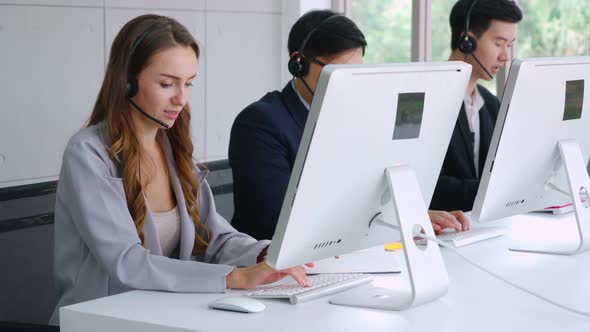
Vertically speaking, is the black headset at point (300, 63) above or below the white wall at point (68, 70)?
above

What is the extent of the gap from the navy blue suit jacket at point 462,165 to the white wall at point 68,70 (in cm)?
113

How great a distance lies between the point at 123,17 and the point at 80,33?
22cm

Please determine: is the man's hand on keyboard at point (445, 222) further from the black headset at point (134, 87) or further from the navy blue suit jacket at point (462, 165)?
the black headset at point (134, 87)

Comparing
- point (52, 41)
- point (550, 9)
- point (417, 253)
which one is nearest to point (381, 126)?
point (417, 253)

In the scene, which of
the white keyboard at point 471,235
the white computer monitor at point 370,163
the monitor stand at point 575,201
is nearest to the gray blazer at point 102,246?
the white computer monitor at point 370,163

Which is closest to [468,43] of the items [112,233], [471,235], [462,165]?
[462,165]

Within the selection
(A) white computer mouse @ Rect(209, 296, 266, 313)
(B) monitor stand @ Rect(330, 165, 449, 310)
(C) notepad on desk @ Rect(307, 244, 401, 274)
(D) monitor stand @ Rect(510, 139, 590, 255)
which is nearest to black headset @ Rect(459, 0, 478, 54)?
(D) monitor stand @ Rect(510, 139, 590, 255)

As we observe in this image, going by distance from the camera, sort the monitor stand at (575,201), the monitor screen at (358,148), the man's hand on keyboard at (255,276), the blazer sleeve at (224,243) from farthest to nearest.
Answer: the monitor stand at (575,201) < the blazer sleeve at (224,243) < the man's hand on keyboard at (255,276) < the monitor screen at (358,148)

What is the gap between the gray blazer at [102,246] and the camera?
201 cm

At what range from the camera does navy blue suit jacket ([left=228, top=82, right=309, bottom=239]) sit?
104 inches

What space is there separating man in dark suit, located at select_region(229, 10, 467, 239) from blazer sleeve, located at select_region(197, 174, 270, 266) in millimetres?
248

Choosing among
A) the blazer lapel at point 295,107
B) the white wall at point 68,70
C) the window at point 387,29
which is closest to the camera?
the blazer lapel at point 295,107

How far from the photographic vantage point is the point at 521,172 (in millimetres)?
2383

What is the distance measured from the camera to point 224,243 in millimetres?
2385
